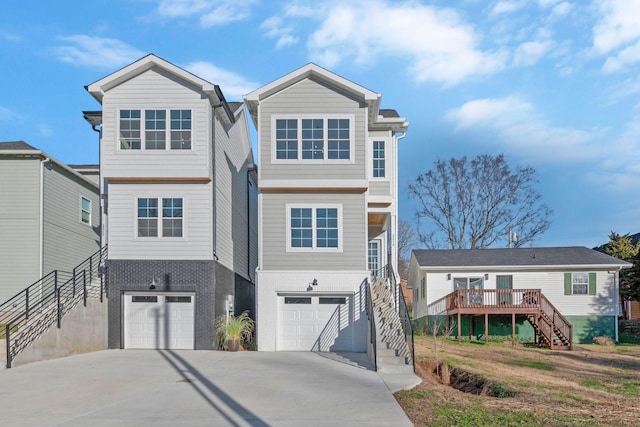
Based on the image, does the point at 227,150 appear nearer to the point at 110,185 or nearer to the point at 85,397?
the point at 110,185

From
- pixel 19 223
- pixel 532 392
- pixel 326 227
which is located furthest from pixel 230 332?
pixel 532 392

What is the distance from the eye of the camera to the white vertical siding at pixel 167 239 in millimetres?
18422

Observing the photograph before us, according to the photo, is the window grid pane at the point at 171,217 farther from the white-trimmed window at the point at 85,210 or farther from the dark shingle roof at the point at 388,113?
the dark shingle roof at the point at 388,113

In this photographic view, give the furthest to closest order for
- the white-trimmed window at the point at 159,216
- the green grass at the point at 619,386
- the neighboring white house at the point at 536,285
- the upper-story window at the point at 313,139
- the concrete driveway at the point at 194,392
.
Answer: the neighboring white house at the point at 536,285 < the upper-story window at the point at 313,139 < the white-trimmed window at the point at 159,216 < the green grass at the point at 619,386 < the concrete driveway at the point at 194,392

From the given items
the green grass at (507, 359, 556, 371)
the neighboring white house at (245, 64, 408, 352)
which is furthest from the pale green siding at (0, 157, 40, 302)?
the green grass at (507, 359, 556, 371)

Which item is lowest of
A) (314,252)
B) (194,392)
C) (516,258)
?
(194,392)

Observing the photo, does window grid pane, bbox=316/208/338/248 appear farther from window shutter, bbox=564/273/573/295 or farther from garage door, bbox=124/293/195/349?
window shutter, bbox=564/273/573/295

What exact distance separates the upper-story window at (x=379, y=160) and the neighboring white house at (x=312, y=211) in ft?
6.03

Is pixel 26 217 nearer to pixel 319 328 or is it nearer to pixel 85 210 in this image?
pixel 85 210

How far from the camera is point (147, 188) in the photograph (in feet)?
61.0

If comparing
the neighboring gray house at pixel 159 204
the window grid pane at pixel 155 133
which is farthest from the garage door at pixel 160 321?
the window grid pane at pixel 155 133

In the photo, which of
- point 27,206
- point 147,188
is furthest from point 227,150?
point 27,206

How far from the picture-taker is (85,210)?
2486 cm

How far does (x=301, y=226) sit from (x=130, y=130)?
5.92 metres
